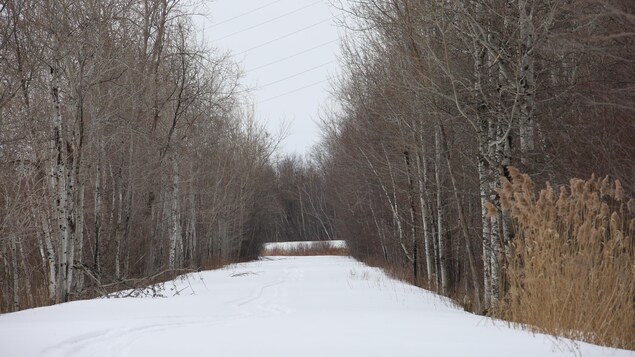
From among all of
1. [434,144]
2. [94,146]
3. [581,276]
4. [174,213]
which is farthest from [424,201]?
[174,213]

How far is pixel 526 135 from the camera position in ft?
26.0

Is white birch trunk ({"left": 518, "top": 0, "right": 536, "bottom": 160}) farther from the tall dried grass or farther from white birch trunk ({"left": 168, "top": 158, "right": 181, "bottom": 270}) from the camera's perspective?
white birch trunk ({"left": 168, "top": 158, "right": 181, "bottom": 270})

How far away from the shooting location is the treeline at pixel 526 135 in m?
4.82

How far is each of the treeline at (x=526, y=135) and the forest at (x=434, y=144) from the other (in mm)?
38

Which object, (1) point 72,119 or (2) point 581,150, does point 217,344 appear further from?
(1) point 72,119

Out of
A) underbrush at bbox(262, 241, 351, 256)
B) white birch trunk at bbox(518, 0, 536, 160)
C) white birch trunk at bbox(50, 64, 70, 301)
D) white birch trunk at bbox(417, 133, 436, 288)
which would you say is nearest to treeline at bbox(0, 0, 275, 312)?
white birch trunk at bbox(50, 64, 70, 301)

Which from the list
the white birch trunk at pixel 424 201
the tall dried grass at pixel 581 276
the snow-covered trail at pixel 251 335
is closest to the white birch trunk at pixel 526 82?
the tall dried grass at pixel 581 276

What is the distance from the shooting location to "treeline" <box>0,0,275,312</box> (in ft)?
32.8

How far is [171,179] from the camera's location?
21.4m

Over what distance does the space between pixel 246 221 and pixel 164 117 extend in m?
14.4

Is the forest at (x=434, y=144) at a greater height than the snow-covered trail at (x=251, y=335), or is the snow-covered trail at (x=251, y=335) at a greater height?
the forest at (x=434, y=144)

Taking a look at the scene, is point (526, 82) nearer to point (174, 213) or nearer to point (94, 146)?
point (94, 146)

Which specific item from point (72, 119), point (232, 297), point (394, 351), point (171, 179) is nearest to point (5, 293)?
point (72, 119)

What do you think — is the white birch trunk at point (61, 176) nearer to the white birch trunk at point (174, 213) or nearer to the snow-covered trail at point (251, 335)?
the snow-covered trail at point (251, 335)
